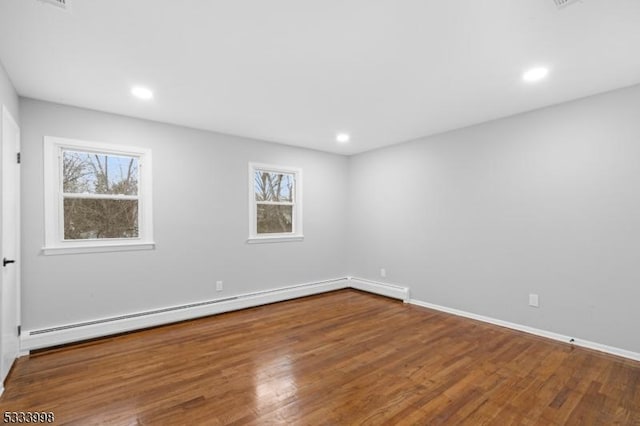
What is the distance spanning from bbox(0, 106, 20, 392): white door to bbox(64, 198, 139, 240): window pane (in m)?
0.44

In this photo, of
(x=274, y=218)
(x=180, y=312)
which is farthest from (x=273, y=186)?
(x=180, y=312)

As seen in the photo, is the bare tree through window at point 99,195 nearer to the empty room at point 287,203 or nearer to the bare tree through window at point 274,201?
the empty room at point 287,203

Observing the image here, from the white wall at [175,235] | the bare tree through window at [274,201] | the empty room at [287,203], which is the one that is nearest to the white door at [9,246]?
the empty room at [287,203]

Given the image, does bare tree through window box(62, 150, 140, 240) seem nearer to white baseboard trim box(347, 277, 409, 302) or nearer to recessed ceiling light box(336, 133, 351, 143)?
recessed ceiling light box(336, 133, 351, 143)

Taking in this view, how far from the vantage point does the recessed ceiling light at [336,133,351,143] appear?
14.4 ft

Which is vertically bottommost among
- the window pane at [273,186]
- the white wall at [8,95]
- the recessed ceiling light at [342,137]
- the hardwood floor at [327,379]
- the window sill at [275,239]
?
the hardwood floor at [327,379]

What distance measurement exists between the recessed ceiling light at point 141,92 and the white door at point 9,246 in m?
0.95

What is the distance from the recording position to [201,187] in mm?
4070

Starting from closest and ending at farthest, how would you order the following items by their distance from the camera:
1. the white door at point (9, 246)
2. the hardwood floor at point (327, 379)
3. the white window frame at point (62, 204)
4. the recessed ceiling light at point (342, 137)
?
the hardwood floor at point (327, 379) → the white door at point (9, 246) → the white window frame at point (62, 204) → the recessed ceiling light at point (342, 137)

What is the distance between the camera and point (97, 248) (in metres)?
3.31

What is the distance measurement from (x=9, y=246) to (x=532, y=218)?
515 centimetres

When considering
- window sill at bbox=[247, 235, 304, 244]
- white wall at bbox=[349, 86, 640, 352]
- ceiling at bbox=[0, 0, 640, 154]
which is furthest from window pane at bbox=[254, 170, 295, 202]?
white wall at bbox=[349, 86, 640, 352]

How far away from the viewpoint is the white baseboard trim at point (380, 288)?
15.2 feet

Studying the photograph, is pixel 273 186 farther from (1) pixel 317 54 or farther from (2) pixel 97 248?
(1) pixel 317 54
